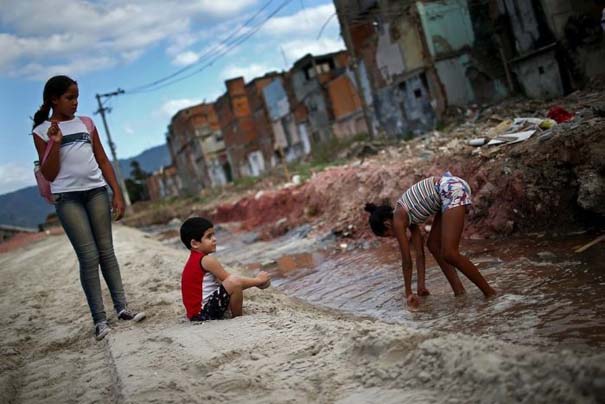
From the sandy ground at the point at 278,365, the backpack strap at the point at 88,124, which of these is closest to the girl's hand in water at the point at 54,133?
the backpack strap at the point at 88,124

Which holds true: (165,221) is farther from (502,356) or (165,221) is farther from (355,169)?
(502,356)

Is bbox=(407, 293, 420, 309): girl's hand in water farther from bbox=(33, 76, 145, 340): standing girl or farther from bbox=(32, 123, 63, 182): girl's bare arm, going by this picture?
bbox=(32, 123, 63, 182): girl's bare arm

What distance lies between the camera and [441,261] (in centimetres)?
427

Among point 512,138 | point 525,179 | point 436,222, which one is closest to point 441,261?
point 436,222

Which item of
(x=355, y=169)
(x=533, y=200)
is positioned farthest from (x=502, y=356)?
(x=355, y=169)

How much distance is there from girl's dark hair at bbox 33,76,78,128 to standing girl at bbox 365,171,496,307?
262 centimetres

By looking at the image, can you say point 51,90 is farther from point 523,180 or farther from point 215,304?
point 523,180

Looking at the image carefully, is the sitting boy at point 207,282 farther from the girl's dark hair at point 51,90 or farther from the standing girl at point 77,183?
the girl's dark hair at point 51,90

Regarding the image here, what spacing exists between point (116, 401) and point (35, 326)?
2.87 metres

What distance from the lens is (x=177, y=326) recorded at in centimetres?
364

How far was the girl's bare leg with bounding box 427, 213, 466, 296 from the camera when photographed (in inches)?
164

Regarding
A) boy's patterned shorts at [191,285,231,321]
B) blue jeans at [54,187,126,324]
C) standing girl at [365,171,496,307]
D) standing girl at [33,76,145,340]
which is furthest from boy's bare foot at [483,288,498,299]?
blue jeans at [54,187,126,324]

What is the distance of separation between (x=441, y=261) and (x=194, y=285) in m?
2.11

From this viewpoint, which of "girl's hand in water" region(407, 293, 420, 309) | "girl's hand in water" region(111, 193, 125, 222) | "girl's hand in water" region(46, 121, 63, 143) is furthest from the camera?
"girl's hand in water" region(407, 293, 420, 309)
